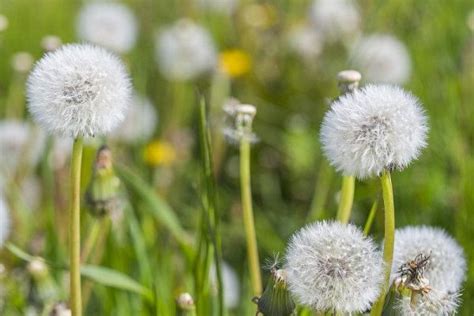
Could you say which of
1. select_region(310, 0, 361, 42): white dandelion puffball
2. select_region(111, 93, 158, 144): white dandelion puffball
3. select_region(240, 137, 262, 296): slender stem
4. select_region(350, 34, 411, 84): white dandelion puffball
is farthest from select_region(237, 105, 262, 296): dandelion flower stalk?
select_region(310, 0, 361, 42): white dandelion puffball

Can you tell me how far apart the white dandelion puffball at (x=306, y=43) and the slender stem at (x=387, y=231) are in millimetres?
2506

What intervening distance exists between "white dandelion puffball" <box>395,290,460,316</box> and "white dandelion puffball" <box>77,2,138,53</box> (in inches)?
82.6

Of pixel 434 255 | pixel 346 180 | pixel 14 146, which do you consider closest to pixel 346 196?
pixel 346 180

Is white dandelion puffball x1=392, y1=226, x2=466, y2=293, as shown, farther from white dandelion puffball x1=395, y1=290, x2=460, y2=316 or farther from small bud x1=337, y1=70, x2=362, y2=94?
small bud x1=337, y1=70, x2=362, y2=94

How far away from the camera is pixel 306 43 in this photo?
3877mm

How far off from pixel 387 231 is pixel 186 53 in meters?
2.58

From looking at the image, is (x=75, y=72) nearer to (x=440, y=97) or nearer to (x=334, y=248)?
(x=334, y=248)

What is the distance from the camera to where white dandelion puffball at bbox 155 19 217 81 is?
386cm

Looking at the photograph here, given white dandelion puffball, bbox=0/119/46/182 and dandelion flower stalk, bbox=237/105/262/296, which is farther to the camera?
white dandelion puffball, bbox=0/119/46/182

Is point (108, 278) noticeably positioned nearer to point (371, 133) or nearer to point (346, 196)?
point (346, 196)

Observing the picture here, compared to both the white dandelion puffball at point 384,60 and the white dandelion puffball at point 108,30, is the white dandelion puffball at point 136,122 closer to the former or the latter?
the white dandelion puffball at point 108,30

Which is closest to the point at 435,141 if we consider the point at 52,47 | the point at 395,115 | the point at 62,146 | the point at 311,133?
the point at 311,133

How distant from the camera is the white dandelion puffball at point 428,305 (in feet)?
4.55

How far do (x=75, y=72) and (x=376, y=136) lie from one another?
1.63 feet
